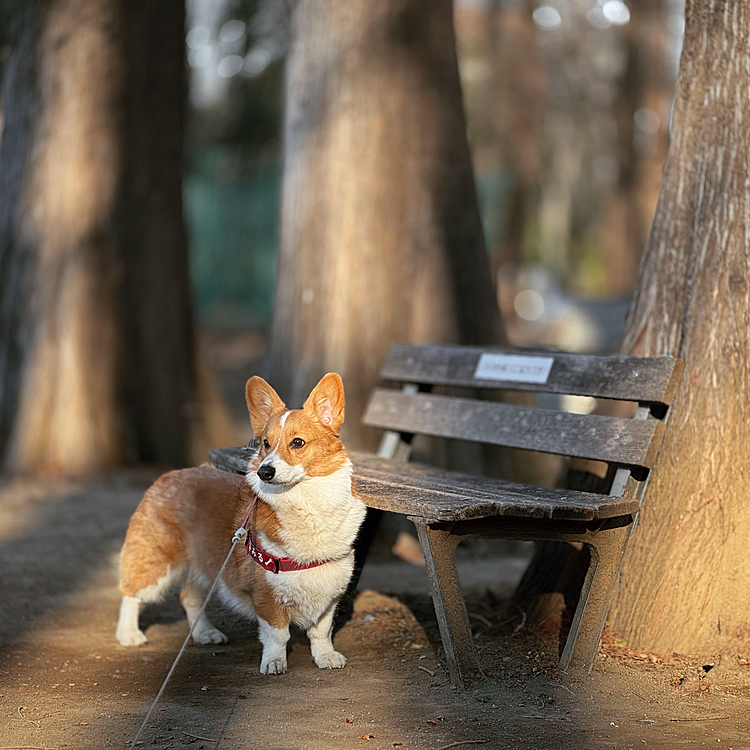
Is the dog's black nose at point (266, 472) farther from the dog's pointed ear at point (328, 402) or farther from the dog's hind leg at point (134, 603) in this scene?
the dog's hind leg at point (134, 603)

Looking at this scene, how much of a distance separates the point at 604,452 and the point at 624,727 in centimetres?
121

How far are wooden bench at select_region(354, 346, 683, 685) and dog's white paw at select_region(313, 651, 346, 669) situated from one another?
507 millimetres

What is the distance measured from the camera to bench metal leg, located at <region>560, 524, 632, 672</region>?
4.00 m

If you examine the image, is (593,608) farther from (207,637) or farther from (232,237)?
(232,237)

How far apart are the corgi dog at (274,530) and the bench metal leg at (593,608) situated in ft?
3.12

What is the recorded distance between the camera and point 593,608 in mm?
4012

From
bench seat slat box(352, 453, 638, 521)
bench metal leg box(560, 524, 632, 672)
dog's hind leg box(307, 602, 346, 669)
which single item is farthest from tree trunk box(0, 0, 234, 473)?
bench metal leg box(560, 524, 632, 672)

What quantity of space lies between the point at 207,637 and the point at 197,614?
12 cm

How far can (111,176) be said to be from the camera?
346 inches

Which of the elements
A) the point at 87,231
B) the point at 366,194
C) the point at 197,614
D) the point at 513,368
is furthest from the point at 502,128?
the point at 197,614

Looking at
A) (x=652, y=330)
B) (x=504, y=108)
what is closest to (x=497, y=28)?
(x=504, y=108)

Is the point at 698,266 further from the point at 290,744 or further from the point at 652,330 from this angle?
the point at 290,744

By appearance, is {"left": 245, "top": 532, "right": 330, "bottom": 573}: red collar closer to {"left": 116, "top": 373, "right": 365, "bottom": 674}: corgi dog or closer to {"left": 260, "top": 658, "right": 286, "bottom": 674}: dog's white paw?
{"left": 116, "top": 373, "right": 365, "bottom": 674}: corgi dog

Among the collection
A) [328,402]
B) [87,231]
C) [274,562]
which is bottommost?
[274,562]
